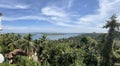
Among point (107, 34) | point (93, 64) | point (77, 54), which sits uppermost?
point (107, 34)

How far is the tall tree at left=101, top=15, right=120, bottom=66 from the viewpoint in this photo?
2827 centimetres

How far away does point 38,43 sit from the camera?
46719 millimetres

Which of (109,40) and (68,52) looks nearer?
(109,40)

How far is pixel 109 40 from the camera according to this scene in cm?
2919

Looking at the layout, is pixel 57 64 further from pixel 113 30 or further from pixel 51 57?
pixel 113 30

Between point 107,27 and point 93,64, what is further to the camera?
point 93,64

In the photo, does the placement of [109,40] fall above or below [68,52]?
above

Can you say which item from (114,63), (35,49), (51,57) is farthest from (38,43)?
(114,63)

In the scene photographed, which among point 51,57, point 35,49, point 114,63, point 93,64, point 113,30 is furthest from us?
point 35,49

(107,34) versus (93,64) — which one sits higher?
(107,34)

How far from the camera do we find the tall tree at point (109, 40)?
92.7ft

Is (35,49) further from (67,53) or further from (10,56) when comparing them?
(67,53)

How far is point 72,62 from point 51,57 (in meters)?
9.44

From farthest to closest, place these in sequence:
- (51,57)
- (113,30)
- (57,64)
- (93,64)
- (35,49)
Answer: (35,49) < (51,57) < (93,64) < (57,64) < (113,30)
